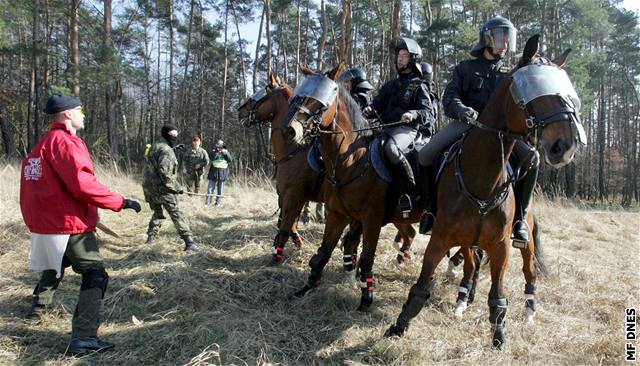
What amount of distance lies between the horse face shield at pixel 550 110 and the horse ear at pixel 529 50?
128 mm

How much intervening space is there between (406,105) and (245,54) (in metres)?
31.1

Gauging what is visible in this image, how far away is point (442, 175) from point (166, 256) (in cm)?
445

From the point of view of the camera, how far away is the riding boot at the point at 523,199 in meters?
4.12

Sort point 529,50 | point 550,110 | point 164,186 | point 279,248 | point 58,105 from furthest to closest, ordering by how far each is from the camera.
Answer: point 164,186
point 279,248
point 58,105
point 529,50
point 550,110

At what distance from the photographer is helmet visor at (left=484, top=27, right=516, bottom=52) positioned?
13.2ft

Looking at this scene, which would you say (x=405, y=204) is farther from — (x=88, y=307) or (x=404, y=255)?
(x=88, y=307)

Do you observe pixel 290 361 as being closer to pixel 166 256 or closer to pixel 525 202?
pixel 525 202

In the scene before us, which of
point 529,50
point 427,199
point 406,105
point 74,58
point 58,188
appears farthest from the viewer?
point 74,58

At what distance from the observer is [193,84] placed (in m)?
33.5

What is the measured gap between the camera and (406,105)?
17.0 feet

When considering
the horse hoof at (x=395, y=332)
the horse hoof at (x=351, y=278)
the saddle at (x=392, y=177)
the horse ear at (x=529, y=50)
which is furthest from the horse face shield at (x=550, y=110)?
the horse hoof at (x=351, y=278)

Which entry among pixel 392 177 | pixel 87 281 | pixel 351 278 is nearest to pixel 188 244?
pixel 351 278

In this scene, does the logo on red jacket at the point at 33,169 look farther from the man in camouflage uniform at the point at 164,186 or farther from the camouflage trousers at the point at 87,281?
the man in camouflage uniform at the point at 164,186

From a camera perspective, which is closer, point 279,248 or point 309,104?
point 309,104
